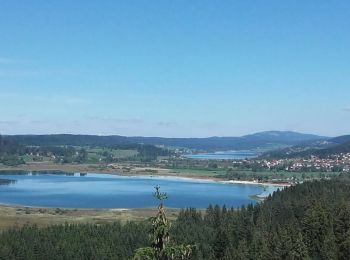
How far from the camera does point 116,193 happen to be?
420 feet

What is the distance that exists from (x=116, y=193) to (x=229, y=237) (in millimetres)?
80469

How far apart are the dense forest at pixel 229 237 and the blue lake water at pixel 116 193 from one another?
39265 millimetres

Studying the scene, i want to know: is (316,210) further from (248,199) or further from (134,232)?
(248,199)

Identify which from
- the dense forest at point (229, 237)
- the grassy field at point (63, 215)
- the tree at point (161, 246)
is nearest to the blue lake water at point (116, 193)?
the grassy field at point (63, 215)

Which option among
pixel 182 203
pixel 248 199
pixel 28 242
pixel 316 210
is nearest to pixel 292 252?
pixel 316 210

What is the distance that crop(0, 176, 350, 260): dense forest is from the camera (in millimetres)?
37969

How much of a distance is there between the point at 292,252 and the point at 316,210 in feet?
42.8

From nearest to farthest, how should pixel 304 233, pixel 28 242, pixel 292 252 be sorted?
pixel 292 252 < pixel 304 233 < pixel 28 242

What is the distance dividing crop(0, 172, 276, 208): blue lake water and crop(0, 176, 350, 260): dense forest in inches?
1546

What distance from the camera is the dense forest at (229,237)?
38.0 metres

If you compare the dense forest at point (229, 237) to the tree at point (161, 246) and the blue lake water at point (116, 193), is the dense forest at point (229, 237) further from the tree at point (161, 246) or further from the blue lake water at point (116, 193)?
the blue lake water at point (116, 193)

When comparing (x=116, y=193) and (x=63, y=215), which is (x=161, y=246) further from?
(x=116, y=193)

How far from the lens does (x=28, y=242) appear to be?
171ft

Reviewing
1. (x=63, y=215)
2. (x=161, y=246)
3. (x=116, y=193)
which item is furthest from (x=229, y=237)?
(x=116, y=193)
